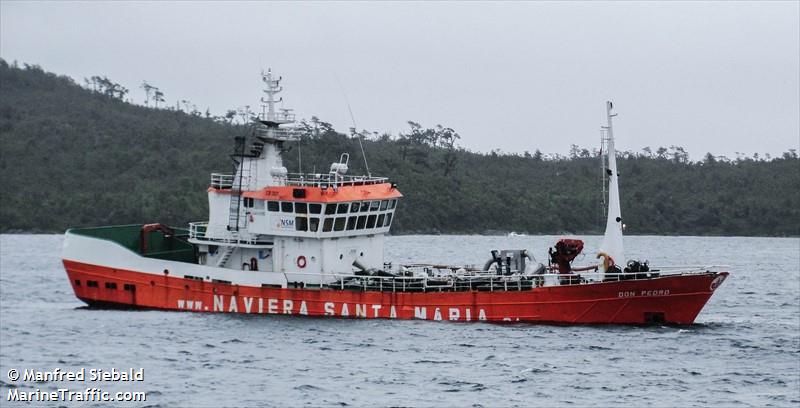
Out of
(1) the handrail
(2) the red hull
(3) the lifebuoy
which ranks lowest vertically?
(2) the red hull

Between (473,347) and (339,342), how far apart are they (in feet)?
14.3

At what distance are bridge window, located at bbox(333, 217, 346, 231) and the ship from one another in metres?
0.05

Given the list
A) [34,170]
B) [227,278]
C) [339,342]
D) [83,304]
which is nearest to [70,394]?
[339,342]

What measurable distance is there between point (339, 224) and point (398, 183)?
92.9m

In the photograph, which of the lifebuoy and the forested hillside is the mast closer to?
the lifebuoy

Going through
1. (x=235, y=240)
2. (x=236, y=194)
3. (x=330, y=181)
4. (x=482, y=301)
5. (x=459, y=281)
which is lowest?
(x=482, y=301)

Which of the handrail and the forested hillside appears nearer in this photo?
the handrail

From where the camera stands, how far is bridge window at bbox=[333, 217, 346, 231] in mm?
42844

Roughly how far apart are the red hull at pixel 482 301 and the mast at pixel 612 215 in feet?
3.99

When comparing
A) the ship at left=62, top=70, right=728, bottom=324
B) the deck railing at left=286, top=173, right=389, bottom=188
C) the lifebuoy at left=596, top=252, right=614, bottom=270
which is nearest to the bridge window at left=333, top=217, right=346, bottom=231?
the ship at left=62, top=70, right=728, bottom=324

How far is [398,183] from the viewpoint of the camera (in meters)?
136

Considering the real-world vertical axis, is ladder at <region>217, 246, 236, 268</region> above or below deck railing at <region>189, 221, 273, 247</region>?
below

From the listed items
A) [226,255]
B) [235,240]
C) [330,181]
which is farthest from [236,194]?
[330,181]

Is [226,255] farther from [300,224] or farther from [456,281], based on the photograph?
[456,281]
